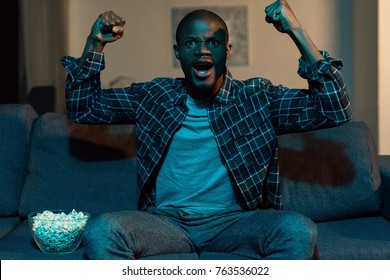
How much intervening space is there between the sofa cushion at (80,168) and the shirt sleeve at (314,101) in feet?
1.92

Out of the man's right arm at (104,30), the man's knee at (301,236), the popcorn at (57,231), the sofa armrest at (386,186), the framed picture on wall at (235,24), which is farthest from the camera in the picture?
the framed picture on wall at (235,24)

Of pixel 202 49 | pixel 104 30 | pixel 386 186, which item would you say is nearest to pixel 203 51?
pixel 202 49

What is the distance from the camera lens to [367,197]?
7.82 ft

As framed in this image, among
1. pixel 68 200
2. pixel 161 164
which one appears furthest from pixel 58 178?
pixel 161 164

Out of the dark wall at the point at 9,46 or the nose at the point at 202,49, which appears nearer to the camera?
the nose at the point at 202,49

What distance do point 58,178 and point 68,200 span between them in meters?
0.09

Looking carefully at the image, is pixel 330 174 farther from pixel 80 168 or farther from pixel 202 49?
pixel 80 168

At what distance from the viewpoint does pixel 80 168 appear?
8.00 feet

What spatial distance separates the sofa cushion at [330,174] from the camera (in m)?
2.39

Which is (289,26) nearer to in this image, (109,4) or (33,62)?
(33,62)

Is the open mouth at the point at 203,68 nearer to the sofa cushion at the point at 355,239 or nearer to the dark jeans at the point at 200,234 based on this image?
the dark jeans at the point at 200,234

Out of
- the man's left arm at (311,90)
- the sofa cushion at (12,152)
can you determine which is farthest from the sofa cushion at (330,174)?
the sofa cushion at (12,152)

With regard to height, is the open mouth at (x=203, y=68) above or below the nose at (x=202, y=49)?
below

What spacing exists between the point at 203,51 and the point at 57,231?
2.16 feet
